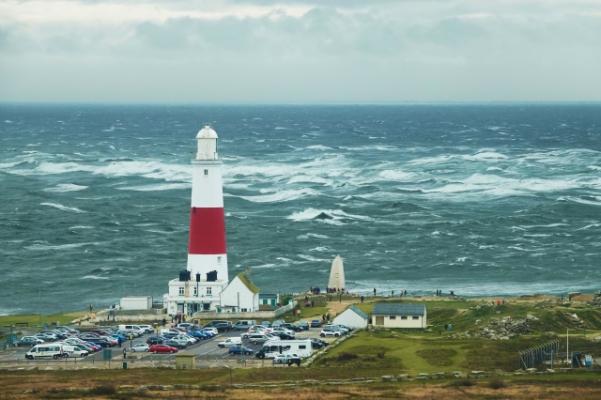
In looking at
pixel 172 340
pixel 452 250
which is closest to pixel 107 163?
pixel 452 250

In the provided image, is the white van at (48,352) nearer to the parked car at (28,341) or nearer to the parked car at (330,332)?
the parked car at (28,341)

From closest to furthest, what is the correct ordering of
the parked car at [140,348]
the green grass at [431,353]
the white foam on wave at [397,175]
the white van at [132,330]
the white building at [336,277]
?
the green grass at [431,353], the parked car at [140,348], the white van at [132,330], the white building at [336,277], the white foam on wave at [397,175]

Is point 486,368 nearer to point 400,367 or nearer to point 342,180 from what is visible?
point 400,367

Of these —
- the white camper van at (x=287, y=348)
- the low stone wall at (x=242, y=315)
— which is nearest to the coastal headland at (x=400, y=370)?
the white camper van at (x=287, y=348)

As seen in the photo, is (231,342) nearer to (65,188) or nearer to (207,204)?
(207,204)

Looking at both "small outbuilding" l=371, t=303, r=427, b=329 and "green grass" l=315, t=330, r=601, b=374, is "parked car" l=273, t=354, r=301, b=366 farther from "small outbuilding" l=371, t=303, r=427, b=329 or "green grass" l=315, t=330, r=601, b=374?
"small outbuilding" l=371, t=303, r=427, b=329

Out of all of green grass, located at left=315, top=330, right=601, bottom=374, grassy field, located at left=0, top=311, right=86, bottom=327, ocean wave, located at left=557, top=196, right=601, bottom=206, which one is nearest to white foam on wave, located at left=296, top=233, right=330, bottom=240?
ocean wave, located at left=557, top=196, right=601, bottom=206

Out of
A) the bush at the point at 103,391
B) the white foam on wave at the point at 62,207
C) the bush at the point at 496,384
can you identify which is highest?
the bush at the point at 496,384
